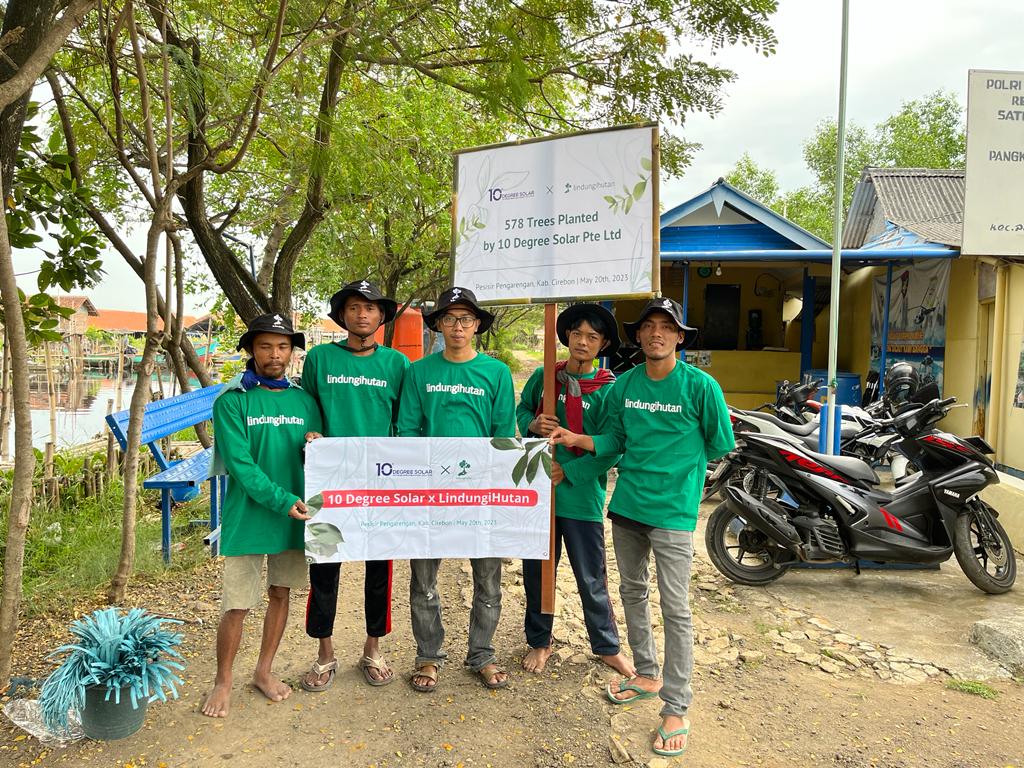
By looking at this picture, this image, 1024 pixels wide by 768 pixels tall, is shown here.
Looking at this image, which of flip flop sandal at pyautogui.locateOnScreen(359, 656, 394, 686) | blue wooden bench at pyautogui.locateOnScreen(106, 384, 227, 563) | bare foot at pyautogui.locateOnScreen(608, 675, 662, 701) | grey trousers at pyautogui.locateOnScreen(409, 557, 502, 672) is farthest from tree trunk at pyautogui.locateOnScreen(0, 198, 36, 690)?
bare foot at pyautogui.locateOnScreen(608, 675, 662, 701)

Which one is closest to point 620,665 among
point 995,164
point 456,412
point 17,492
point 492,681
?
point 492,681

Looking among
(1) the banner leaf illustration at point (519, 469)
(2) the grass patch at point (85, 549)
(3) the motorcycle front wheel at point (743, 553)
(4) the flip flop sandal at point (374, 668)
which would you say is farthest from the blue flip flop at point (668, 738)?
(2) the grass patch at point (85, 549)

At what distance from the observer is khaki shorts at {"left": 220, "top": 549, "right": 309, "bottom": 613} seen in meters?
3.18

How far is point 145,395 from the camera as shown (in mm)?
4406

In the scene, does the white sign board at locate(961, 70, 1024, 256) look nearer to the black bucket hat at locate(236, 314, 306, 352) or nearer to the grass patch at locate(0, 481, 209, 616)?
the black bucket hat at locate(236, 314, 306, 352)

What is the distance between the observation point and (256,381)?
326cm

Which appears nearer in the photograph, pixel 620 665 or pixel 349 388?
pixel 349 388

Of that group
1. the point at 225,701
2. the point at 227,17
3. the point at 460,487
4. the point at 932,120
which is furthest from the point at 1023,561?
the point at 932,120

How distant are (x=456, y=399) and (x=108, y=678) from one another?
1736 millimetres

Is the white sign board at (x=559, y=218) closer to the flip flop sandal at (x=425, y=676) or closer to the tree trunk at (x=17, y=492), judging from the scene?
the flip flop sandal at (x=425, y=676)

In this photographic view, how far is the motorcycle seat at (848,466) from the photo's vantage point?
495 centimetres

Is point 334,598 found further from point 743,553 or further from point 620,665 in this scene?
point 743,553

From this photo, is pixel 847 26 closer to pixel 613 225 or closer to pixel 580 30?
pixel 580 30

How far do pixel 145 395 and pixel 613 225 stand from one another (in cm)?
290
